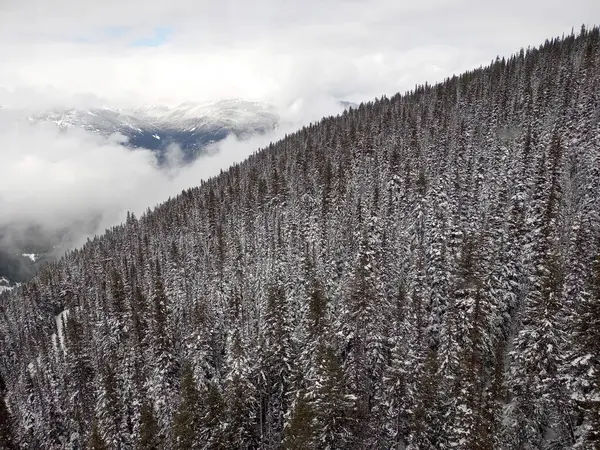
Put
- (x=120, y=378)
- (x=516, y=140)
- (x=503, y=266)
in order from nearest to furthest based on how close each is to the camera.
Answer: (x=503, y=266), (x=120, y=378), (x=516, y=140)

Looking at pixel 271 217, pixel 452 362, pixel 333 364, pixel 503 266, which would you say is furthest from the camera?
pixel 271 217

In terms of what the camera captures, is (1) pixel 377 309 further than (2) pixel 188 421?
Yes

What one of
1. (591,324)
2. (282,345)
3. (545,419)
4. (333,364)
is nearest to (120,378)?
(282,345)

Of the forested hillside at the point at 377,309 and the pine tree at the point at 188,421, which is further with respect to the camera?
the pine tree at the point at 188,421

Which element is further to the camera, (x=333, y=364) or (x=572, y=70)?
(x=572, y=70)

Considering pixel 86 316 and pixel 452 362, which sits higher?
pixel 86 316

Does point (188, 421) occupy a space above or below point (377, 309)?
below

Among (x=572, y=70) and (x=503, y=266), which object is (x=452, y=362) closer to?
(x=503, y=266)

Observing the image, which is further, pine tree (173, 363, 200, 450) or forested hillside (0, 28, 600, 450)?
pine tree (173, 363, 200, 450)
